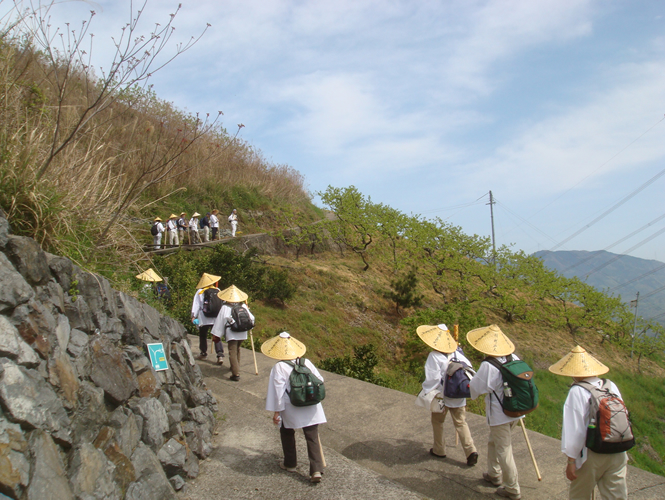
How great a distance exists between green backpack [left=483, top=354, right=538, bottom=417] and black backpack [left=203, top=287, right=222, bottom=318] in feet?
19.6

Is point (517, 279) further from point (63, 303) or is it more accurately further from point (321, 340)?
point (63, 303)

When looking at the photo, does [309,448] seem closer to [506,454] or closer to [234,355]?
[506,454]

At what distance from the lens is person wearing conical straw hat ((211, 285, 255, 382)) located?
8250mm

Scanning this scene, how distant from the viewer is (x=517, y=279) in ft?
79.2

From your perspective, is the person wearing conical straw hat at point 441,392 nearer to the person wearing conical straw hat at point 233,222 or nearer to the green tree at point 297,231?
the person wearing conical straw hat at point 233,222

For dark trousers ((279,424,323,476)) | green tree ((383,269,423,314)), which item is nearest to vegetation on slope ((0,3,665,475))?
green tree ((383,269,423,314))

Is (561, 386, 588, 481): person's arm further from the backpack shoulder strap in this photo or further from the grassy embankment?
the grassy embankment

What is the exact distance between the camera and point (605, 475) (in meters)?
4.00

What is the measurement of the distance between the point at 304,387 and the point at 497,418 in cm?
195

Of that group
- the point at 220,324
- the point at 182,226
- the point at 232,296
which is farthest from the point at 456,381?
the point at 182,226

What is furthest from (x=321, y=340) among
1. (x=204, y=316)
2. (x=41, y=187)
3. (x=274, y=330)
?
(x=41, y=187)

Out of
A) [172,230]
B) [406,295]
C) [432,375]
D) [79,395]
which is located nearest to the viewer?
[79,395]

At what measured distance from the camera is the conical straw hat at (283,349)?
5062 millimetres

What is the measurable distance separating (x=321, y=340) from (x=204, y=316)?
715 cm
